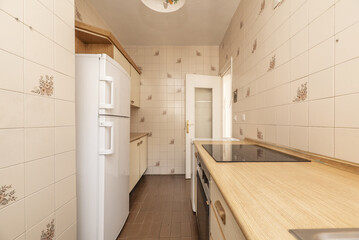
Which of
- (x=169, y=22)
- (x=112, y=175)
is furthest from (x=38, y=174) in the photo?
(x=169, y=22)

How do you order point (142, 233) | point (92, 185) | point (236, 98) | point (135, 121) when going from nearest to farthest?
1. point (92, 185)
2. point (142, 233)
3. point (236, 98)
4. point (135, 121)

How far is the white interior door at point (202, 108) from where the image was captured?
2818 millimetres

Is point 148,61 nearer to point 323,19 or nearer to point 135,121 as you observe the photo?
point 135,121

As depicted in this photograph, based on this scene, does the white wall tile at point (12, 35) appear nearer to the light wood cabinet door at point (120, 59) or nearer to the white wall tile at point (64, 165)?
the white wall tile at point (64, 165)

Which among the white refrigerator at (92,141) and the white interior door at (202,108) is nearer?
the white refrigerator at (92,141)

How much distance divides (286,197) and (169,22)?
2534 mm

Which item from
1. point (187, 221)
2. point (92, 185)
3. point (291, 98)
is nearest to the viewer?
point (291, 98)

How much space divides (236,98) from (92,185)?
1768 millimetres

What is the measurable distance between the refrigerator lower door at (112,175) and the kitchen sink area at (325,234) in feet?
3.69

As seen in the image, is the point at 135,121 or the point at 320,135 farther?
the point at 135,121

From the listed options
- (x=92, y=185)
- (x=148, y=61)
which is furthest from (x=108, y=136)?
(x=148, y=61)

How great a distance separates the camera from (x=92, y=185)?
1.15m

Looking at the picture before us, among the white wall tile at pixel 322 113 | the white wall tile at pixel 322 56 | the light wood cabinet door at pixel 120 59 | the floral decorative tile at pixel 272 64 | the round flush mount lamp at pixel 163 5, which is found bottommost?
the white wall tile at pixel 322 113

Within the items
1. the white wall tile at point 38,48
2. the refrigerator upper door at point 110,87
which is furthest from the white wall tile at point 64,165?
the white wall tile at point 38,48
